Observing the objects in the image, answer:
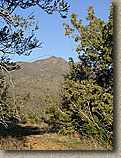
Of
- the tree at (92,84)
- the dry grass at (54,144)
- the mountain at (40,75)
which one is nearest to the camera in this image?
the dry grass at (54,144)

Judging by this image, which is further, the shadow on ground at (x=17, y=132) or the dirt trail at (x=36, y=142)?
the shadow on ground at (x=17, y=132)

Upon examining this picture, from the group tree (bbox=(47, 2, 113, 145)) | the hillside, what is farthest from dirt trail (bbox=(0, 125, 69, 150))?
the hillside

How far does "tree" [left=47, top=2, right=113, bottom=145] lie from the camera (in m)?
2.36

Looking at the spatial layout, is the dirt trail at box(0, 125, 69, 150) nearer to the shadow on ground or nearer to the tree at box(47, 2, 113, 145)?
the shadow on ground

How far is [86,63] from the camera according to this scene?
2.72m

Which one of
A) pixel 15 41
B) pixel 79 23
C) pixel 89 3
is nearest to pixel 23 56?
pixel 15 41

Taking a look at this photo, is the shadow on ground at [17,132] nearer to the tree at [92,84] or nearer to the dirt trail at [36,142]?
the dirt trail at [36,142]

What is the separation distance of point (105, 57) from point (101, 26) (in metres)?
0.45

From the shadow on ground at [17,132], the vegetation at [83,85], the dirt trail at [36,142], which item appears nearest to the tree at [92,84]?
the vegetation at [83,85]

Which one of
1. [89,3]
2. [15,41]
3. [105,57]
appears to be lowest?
[105,57]

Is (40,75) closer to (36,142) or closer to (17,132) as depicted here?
(17,132)

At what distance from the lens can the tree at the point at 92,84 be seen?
2364 mm

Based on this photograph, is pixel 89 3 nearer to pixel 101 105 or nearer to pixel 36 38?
pixel 36 38

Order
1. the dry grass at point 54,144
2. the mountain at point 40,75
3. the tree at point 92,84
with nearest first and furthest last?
the dry grass at point 54,144
the tree at point 92,84
the mountain at point 40,75
